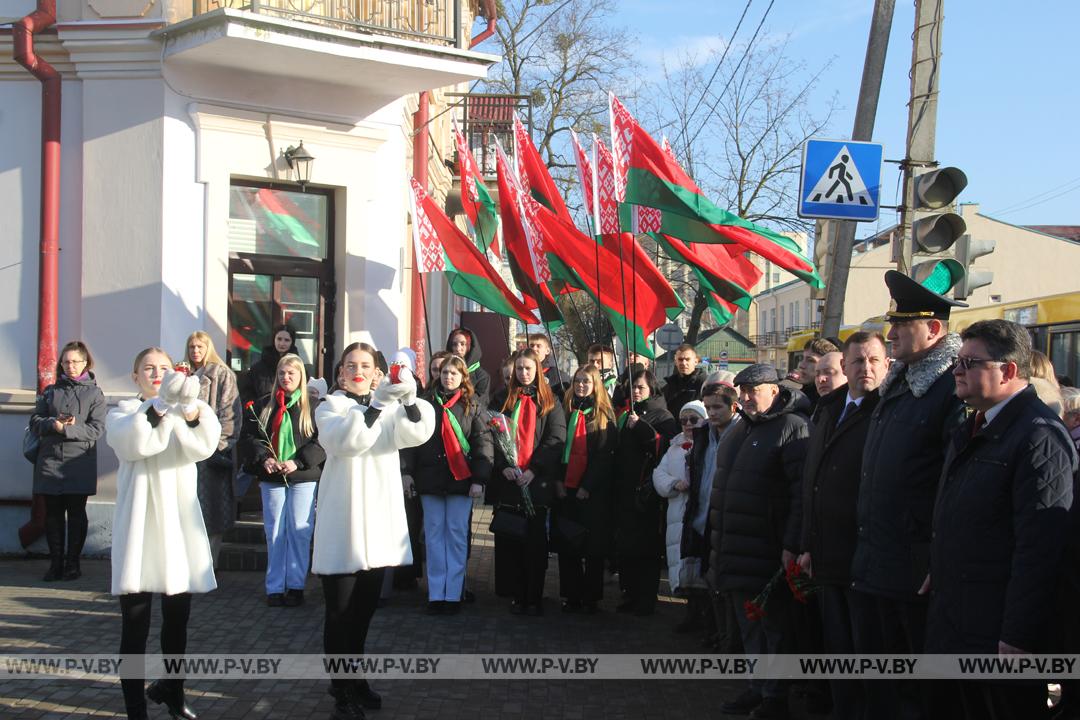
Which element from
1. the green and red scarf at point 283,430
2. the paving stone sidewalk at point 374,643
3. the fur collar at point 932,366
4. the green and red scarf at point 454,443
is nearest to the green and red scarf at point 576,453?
the green and red scarf at point 454,443

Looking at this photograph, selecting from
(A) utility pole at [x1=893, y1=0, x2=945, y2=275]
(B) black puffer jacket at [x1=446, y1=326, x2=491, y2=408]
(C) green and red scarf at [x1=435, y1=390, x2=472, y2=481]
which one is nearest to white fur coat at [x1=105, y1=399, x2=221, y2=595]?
(C) green and red scarf at [x1=435, y1=390, x2=472, y2=481]

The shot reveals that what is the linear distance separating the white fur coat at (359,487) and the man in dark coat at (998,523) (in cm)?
255

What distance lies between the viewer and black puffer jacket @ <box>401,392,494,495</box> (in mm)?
8055

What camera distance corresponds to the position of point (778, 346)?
71688 millimetres

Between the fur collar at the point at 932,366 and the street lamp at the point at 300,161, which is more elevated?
the street lamp at the point at 300,161

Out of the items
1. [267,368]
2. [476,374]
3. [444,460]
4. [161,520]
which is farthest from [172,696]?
[476,374]

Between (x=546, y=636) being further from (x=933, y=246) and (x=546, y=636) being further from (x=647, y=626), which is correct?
(x=933, y=246)

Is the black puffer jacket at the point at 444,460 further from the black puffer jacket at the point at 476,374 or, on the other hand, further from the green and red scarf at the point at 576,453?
the black puffer jacket at the point at 476,374

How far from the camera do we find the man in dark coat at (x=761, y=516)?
5711mm

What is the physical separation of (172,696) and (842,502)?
3447 millimetres

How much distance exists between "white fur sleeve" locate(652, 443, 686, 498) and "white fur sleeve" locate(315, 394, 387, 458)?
2.72 m

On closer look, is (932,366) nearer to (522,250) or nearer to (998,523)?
(998,523)

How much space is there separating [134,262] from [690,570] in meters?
6.02

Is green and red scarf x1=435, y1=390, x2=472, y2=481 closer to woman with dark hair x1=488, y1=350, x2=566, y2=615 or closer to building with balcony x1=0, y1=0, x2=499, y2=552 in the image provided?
woman with dark hair x1=488, y1=350, x2=566, y2=615
